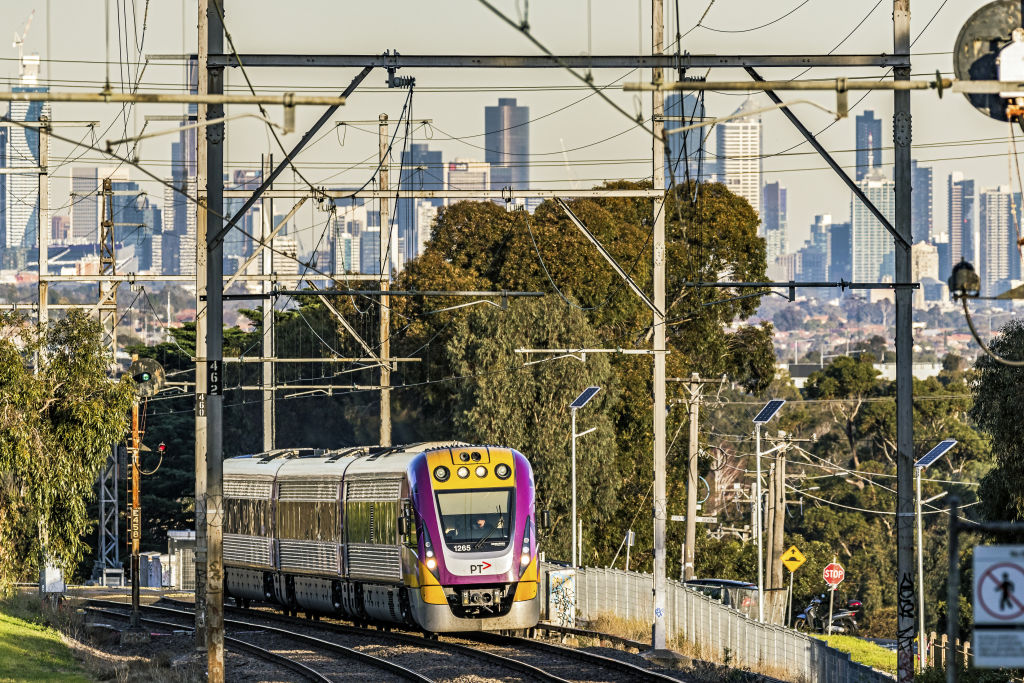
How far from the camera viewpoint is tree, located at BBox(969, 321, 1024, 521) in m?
28.7

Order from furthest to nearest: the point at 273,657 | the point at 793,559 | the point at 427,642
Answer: the point at 793,559, the point at 427,642, the point at 273,657

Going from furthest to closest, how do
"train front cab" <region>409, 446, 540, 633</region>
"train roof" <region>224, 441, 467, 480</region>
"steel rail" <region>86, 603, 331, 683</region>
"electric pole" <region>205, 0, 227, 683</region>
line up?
"train roof" <region>224, 441, 467, 480</region> < "train front cab" <region>409, 446, 540, 633</region> < "steel rail" <region>86, 603, 331, 683</region> < "electric pole" <region>205, 0, 227, 683</region>

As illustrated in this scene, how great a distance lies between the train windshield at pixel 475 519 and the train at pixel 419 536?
0.06 feet

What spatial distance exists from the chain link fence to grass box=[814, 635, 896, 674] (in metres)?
12.1

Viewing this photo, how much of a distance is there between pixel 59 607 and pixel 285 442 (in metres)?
58.4

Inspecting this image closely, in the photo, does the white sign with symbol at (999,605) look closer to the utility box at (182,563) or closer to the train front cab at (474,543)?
the train front cab at (474,543)

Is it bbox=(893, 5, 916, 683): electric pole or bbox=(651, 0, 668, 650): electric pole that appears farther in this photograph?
bbox=(651, 0, 668, 650): electric pole

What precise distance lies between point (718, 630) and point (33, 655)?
39.3 ft

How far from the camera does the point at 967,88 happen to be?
1741 cm

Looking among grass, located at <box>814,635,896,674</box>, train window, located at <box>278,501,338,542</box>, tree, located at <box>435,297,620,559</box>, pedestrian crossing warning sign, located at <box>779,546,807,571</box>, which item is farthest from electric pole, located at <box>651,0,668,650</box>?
tree, located at <box>435,297,620,559</box>

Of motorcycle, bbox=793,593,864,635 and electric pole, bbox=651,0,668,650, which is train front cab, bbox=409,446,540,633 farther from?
motorcycle, bbox=793,593,864,635

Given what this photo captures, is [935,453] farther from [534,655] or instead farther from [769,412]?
[534,655]

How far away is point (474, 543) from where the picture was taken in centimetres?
3125

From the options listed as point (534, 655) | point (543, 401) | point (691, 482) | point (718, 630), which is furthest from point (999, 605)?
point (543, 401)
